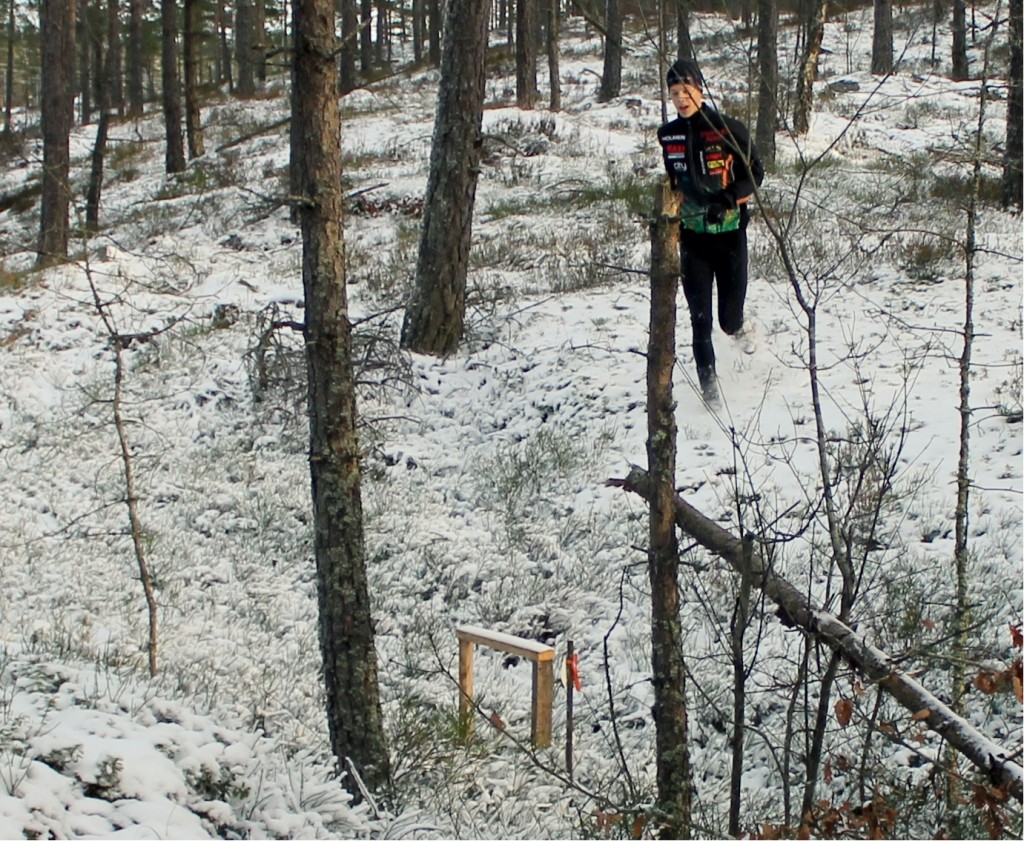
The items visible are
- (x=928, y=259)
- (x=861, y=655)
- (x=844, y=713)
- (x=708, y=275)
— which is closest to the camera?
(x=861, y=655)

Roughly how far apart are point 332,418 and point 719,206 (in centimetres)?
360

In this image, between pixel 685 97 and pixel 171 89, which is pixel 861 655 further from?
pixel 171 89

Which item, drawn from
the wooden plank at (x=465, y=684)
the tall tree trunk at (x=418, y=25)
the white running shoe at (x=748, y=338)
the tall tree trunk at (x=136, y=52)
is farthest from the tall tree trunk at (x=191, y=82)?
the wooden plank at (x=465, y=684)

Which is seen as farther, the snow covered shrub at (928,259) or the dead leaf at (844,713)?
the snow covered shrub at (928,259)

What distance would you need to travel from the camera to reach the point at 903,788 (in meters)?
3.99

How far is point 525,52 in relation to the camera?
22516 millimetres

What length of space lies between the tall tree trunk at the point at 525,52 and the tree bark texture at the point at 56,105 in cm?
1053

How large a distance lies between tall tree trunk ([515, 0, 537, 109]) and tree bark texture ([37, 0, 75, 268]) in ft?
34.5

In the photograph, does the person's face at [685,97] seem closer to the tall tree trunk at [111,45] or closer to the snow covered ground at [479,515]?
the snow covered ground at [479,515]

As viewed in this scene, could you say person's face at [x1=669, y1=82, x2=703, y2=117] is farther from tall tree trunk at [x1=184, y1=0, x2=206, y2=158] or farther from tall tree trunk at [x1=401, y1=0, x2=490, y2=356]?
tall tree trunk at [x1=184, y1=0, x2=206, y2=158]

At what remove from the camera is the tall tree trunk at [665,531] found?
365cm

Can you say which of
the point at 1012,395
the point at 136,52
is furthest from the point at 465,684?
the point at 136,52

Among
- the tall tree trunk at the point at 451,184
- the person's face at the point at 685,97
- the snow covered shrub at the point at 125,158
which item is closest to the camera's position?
the person's face at the point at 685,97

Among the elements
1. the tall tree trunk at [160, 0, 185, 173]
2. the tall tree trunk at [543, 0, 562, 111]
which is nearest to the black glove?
the tall tree trunk at [543, 0, 562, 111]
